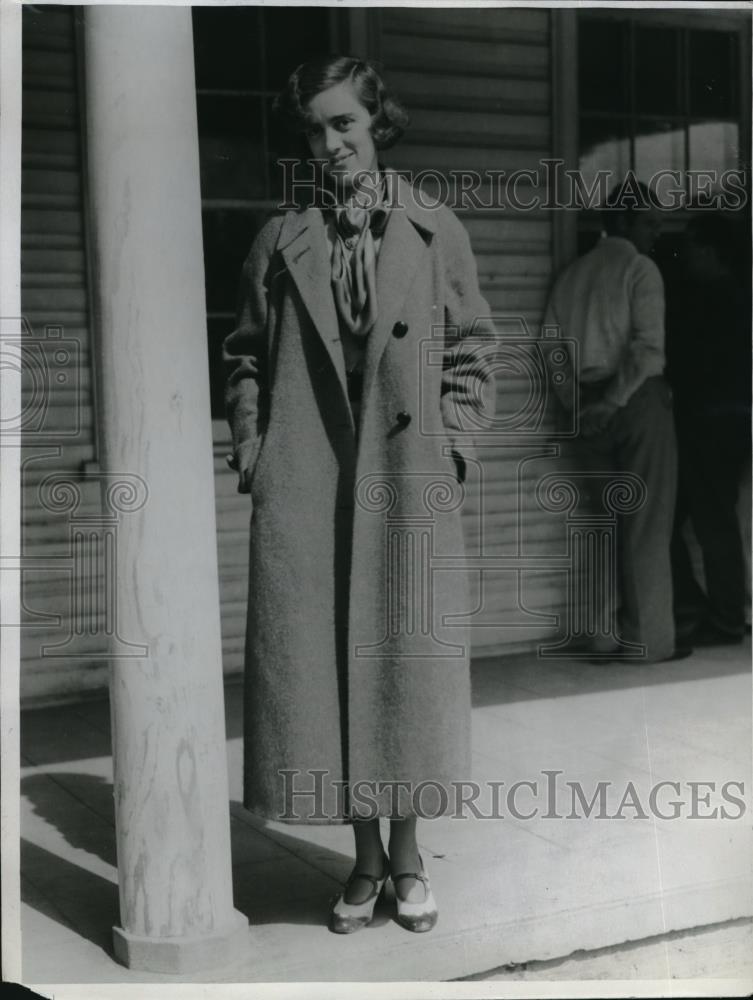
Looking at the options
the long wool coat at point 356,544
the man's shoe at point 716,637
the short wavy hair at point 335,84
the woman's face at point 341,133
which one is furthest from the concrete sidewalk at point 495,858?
the short wavy hair at point 335,84

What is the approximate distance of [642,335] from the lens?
231 inches

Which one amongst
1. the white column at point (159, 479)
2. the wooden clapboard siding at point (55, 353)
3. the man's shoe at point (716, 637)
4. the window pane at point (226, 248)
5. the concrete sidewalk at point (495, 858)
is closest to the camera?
the white column at point (159, 479)

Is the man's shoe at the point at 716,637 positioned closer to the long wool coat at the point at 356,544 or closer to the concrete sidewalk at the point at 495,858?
the concrete sidewalk at the point at 495,858

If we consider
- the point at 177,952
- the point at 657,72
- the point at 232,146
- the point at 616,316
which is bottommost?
the point at 177,952

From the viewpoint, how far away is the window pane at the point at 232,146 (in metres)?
5.63

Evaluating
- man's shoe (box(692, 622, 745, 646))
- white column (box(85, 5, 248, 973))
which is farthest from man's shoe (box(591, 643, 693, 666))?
white column (box(85, 5, 248, 973))

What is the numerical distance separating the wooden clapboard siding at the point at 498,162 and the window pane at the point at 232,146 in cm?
62

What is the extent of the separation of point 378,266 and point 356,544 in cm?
71

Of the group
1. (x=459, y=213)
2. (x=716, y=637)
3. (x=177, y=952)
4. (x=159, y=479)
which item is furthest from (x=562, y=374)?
(x=177, y=952)

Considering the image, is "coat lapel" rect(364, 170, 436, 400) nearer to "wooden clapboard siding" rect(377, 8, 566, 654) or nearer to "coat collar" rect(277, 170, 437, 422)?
"coat collar" rect(277, 170, 437, 422)

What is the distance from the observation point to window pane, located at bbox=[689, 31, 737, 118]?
6094 mm

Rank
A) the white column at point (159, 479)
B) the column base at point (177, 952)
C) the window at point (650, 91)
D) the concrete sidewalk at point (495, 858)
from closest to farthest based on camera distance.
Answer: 1. the white column at point (159, 479)
2. the column base at point (177, 952)
3. the concrete sidewalk at point (495, 858)
4. the window at point (650, 91)

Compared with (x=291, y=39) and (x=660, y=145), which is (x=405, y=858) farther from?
(x=660, y=145)

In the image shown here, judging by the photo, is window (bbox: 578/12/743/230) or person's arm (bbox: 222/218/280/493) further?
window (bbox: 578/12/743/230)
